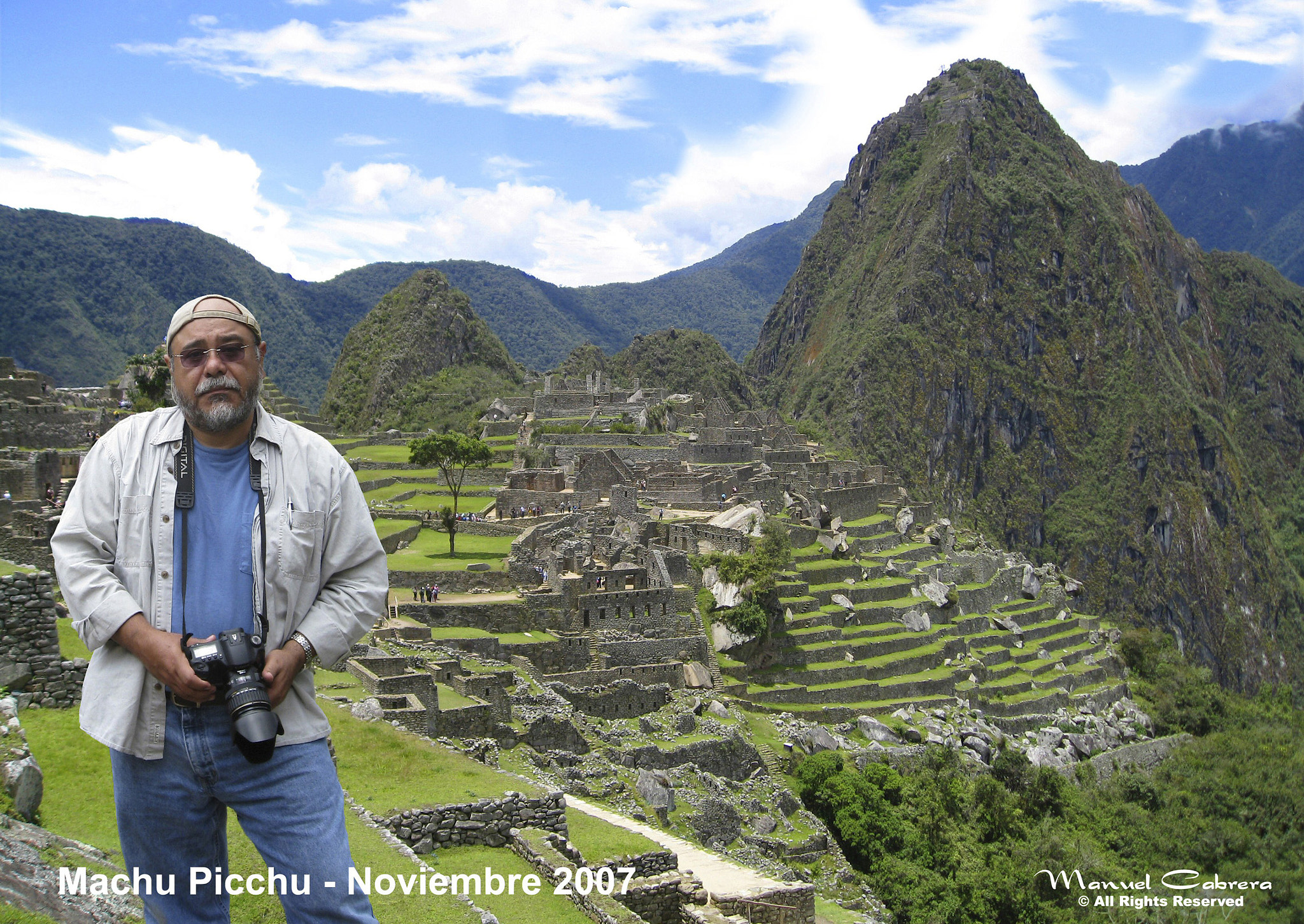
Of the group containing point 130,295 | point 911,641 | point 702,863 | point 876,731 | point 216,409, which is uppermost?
point 130,295

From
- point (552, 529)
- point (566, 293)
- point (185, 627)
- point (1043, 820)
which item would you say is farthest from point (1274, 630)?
point (185, 627)

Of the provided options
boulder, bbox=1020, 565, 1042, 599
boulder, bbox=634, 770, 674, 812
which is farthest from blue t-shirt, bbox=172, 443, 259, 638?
boulder, bbox=1020, 565, 1042, 599

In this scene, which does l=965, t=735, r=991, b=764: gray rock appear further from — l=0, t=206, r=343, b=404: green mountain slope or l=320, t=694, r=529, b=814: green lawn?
l=0, t=206, r=343, b=404: green mountain slope

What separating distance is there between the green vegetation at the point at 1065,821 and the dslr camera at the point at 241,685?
21.9 meters

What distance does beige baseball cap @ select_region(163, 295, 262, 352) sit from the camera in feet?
14.6

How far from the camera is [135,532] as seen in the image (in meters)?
4.27

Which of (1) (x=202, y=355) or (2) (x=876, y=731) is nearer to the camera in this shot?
(1) (x=202, y=355)

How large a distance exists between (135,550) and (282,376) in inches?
4087

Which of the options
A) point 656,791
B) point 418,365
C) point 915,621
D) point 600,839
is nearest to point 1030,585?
point 915,621

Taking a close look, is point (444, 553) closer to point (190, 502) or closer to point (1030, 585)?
point (190, 502)

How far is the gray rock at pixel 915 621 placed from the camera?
37.2 m

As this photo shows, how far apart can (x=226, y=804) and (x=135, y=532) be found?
1261 mm

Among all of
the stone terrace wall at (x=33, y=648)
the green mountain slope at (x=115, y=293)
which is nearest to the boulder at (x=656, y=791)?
the stone terrace wall at (x=33, y=648)

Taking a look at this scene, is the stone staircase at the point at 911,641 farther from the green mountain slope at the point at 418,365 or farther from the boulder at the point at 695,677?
the green mountain slope at the point at 418,365
